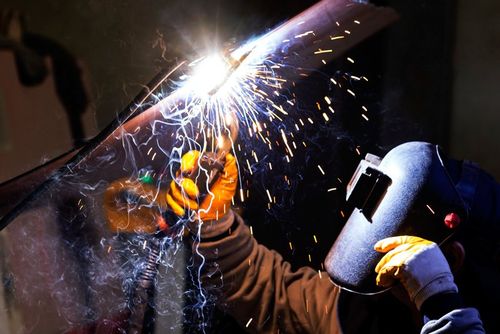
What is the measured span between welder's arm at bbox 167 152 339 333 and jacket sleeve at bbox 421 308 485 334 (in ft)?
2.37

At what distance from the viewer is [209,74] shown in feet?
7.42

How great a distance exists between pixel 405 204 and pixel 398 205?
3 centimetres

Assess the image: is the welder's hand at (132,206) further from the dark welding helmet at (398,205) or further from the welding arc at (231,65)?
the dark welding helmet at (398,205)

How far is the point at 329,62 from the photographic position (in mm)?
2740

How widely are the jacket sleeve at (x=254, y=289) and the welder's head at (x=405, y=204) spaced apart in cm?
39

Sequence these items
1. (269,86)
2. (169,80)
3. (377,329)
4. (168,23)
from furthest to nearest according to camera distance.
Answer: (168,23) → (269,86) → (169,80) → (377,329)

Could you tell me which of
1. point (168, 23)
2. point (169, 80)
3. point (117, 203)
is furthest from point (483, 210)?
point (168, 23)

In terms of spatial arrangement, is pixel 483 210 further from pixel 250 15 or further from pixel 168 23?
pixel 168 23

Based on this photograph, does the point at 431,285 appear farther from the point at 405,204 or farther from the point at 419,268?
the point at 405,204

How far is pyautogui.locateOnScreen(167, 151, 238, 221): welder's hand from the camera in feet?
7.47

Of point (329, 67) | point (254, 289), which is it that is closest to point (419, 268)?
point (254, 289)

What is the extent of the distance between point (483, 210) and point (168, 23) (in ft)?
6.68

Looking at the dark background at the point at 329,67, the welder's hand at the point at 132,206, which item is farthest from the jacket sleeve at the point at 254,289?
the dark background at the point at 329,67

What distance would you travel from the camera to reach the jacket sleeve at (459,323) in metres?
1.66
